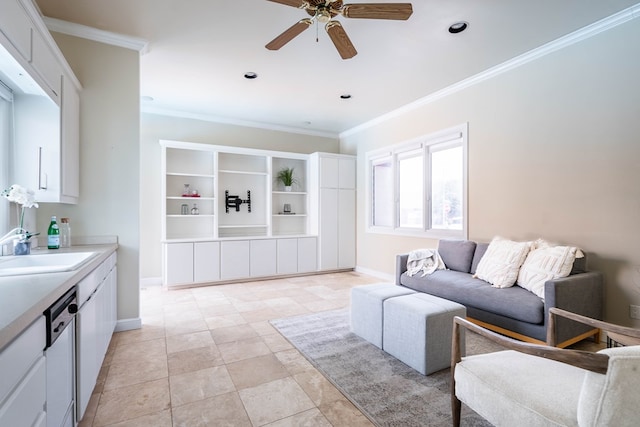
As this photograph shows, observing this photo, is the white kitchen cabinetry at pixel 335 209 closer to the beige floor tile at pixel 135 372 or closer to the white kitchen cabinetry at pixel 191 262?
the white kitchen cabinetry at pixel 191 262

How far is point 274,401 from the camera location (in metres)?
1.90

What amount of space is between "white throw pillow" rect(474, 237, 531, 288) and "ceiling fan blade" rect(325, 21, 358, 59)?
7.75 ft

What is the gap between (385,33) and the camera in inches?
112

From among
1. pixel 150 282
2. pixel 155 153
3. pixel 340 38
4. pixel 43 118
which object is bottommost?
pixel 150 282

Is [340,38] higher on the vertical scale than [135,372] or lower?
higher

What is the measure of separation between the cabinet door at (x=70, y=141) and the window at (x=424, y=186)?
4.07m

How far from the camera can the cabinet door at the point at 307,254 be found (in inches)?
218

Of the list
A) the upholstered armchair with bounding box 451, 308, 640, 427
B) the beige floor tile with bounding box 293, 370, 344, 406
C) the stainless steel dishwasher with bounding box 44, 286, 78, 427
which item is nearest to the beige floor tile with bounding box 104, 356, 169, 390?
the stainless steel dishwasher with bounding box 44, 286, 78, 427

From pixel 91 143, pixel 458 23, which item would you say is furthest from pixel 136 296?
pixel 458 23

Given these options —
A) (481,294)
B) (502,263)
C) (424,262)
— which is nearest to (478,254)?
(502,263)

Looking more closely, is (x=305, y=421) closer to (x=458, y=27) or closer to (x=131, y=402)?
(x=131, y=402)

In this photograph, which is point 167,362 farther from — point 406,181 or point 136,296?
point 406,181

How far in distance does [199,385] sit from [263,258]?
3177mm

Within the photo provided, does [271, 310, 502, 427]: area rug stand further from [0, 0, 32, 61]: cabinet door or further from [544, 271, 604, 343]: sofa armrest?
[0, 0, 32, 61]: cabinet door
